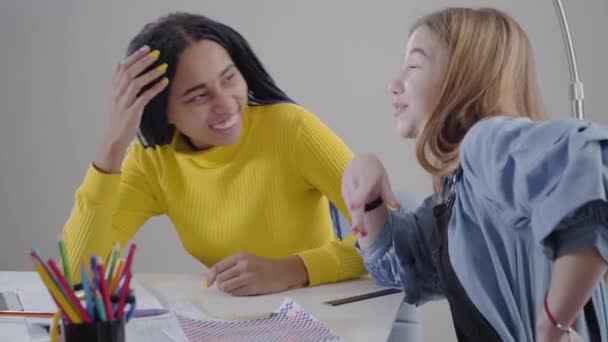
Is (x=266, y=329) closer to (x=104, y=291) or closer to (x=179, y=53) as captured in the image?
(x=104, y=291)

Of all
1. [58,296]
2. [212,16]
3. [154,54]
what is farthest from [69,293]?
[212,16]

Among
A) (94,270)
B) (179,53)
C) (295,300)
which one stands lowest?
(295,300)

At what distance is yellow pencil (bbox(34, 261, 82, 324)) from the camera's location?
2.31 ft

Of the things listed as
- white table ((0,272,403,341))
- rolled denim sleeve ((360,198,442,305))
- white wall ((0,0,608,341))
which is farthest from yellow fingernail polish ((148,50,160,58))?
white wall ((0,0,608,341))

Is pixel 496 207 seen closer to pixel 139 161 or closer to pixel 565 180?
pixel 565 180

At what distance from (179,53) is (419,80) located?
1.74ft

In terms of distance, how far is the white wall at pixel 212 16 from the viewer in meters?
2.44

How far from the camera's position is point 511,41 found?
1.11 m

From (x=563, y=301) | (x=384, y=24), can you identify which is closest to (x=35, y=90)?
(x=384, y=24)

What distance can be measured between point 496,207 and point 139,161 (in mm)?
897

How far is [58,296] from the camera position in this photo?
709 mm

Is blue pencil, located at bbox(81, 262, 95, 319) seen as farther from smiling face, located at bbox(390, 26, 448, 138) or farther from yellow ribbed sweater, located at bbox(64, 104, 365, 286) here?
yellow ribbed sweater, located at bbox(64, 104, 365, 286)

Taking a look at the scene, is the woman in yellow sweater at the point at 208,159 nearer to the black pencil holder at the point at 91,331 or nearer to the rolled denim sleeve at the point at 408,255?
the rolled denim sleeve at the point at 408,255

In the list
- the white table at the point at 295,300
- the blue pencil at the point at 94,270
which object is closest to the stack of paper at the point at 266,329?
the white table at the point at 295,300
